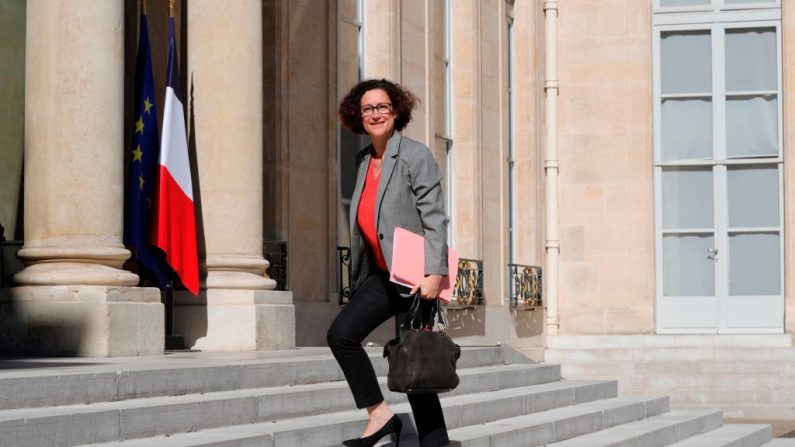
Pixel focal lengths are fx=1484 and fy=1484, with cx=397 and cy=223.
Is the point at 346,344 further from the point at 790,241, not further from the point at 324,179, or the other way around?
the point at 790,241

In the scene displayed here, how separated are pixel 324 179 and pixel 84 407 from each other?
24.8 ft

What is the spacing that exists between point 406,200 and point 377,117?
0.42 metres

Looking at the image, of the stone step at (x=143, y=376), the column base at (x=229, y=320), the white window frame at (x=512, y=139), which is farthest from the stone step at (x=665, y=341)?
the stone step at (x=143, y=376)

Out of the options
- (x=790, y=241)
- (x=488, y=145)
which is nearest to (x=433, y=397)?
(x=488, y=145)

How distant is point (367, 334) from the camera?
677 centimetres

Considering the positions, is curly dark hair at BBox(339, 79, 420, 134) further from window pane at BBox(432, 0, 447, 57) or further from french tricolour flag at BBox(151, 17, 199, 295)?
window pane at BBox(432, 0, 447, 57)

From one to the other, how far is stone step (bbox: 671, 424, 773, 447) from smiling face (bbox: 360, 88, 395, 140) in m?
5.98

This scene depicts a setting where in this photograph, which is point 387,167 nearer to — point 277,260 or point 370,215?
point 370,215

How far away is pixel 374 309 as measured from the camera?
22.1 ft

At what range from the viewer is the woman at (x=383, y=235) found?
264 inches

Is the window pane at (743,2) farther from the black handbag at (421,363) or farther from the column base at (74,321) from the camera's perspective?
the black handbag at (421,363)

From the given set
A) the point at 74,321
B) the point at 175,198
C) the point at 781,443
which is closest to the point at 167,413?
the point at 74,321

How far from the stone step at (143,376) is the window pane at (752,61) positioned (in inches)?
488

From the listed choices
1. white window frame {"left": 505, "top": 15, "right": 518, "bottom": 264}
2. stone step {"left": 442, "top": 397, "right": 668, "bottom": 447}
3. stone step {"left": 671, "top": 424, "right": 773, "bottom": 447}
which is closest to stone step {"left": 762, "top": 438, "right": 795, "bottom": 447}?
stone step {"left": 671, "top": 424, "right": 773, "bottom": 447}
